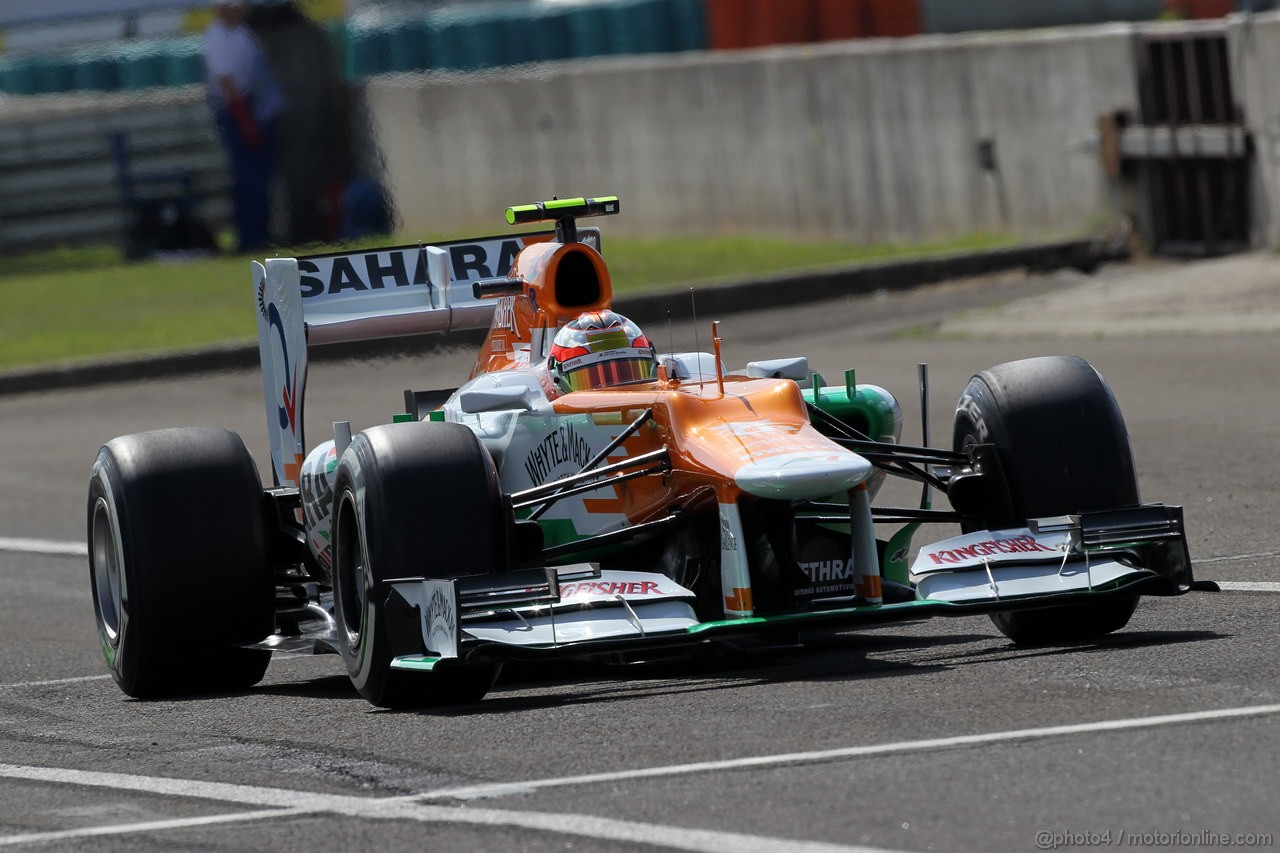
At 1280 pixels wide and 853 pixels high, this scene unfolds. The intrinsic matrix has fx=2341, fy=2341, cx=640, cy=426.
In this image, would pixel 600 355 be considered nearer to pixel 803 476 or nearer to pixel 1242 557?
pixel 803 476

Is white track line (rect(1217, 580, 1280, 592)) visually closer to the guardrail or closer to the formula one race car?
the formula one race car

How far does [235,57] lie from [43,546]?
15.4 metres

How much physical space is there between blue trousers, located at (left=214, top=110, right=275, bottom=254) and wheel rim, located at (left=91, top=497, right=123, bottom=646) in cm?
1826

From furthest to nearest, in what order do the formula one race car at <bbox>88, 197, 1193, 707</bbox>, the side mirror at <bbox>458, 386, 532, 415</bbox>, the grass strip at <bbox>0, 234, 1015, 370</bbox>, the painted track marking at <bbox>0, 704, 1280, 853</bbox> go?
the grass strip at <bbox>0, 234, 1015, 370</bbox> < the side mirror at <bbox>458, 386, 532, 415</bbox> < the formula one race car at <bbox>88, 197, 1193, 707</bbox> < the painted track marking at <bbox>0, 704, 1280, 853</bbox>

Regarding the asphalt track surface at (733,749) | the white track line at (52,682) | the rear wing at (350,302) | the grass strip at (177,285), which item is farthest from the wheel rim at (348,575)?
the grass strip at (177,285)

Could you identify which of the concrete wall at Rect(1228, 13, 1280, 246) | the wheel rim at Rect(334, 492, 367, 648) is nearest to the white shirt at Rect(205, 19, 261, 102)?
the concrete wall at Rect(1228, 13, 1280, 246)

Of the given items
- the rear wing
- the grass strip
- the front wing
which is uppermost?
the rear wing

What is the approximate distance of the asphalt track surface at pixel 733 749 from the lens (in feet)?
18.7

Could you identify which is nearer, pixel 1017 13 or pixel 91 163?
pixel 1017 13

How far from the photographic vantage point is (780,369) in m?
9.23

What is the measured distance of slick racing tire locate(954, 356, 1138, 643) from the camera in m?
8.32

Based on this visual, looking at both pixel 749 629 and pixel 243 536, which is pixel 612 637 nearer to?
pixel 749 629

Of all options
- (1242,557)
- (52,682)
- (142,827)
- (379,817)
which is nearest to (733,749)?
(379,817)

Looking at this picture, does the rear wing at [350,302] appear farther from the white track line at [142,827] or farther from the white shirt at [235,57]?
the white shirt at [235,57]
